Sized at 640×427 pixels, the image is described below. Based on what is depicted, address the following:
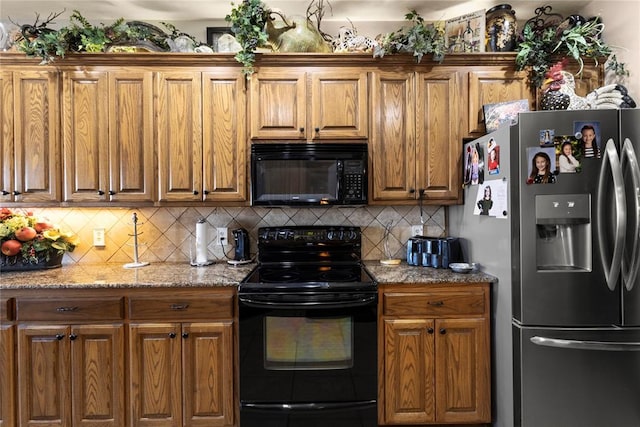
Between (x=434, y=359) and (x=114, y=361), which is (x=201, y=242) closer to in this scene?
(x=114, y=361)

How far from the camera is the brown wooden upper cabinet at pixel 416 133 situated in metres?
2.28

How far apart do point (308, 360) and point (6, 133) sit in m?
2.36

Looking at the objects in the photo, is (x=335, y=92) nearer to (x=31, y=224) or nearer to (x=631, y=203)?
(x=631, y=203)

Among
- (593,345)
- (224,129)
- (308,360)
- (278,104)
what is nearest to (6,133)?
(224,129)

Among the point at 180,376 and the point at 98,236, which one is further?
the point at 98,236

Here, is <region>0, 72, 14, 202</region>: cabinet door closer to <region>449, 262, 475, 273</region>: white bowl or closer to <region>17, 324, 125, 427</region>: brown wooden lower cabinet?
<region>17, 324, 125, 427</region>: brown wooden lower cabinet

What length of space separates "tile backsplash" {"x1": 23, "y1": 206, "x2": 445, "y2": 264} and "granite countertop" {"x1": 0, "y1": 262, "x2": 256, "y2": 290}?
145mm

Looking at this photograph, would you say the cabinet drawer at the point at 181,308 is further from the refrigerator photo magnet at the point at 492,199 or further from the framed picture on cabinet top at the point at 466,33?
the framed picture on cabinet top at the point at 466,33

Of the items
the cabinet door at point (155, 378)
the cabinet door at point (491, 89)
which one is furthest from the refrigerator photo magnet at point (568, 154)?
the cabinet door at point (155, 378)

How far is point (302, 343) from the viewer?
1.90 m

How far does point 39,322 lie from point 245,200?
130cm

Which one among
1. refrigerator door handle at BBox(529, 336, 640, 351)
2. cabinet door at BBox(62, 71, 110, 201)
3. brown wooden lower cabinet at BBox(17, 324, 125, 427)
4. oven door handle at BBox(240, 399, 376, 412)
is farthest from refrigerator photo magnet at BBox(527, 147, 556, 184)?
cabinet door at BBox(62, 71, 110, 201)

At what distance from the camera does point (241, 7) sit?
2.09 meters

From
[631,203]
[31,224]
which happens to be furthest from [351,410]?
[31,224]
